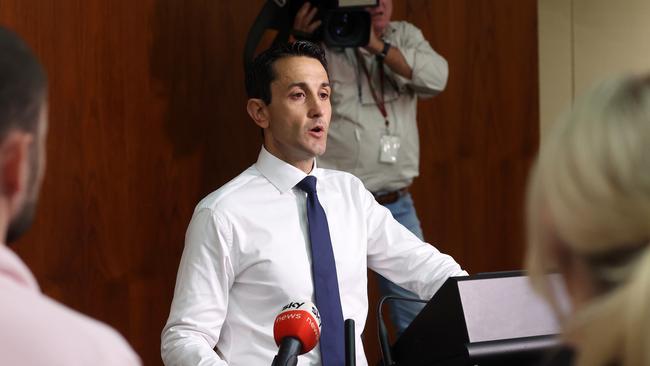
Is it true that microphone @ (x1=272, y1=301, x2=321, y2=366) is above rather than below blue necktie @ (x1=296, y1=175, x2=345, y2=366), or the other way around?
above

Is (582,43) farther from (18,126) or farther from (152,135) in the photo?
(18,126)

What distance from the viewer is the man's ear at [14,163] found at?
3.37ft

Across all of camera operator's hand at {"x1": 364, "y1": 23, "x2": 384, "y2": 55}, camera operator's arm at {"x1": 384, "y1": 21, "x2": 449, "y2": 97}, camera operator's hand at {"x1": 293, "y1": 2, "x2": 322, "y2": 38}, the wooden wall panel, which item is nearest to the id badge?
camera operator's arm at {"x1": 384, "y1": 21, "x2": 449, "y2": 97}

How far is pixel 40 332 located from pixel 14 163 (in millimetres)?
172

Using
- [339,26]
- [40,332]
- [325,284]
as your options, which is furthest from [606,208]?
[339,26]

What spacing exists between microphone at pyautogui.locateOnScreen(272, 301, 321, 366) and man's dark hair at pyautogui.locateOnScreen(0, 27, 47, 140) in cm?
74

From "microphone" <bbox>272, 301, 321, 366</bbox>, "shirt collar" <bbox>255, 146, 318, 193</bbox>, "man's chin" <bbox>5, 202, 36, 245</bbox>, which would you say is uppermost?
"man's chin" <bbox>5, 202, 36, 245</bbox>

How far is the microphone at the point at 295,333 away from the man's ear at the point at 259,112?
1.10m

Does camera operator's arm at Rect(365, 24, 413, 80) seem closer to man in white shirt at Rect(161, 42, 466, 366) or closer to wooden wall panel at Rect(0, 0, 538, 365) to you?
wooden wall panel at Rect(0, 0, 538, 365)

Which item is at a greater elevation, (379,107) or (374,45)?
(374,45)

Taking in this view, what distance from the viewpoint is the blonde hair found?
0.87m

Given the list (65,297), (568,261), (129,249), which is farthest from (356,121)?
(568,261)

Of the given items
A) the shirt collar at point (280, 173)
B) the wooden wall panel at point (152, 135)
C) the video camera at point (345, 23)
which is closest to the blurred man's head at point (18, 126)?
the shirt collar at point (280, 173)

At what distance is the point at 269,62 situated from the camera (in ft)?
9.23
